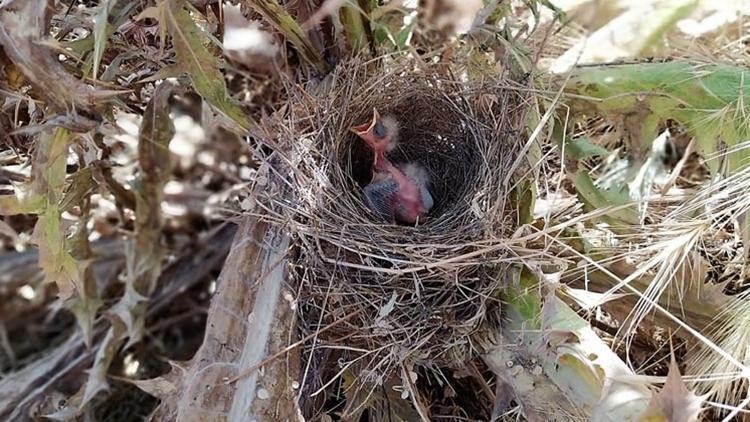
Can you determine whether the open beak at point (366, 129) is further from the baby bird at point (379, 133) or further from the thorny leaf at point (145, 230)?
the thorny leaf at point (145, 230)

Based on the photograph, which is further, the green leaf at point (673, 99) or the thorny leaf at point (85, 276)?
the thorny leaf at point (85, 276)

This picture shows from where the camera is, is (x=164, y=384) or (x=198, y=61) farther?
A: (x=164, y=384)

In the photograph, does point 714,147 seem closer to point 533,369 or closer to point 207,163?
point 533,369

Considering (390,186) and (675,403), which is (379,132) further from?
(675,403)

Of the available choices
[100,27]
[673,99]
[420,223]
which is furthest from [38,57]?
[673,99]

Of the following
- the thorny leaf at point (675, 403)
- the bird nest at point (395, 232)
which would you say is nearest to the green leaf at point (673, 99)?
the bird nest at point (395, 232)

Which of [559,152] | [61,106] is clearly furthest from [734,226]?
[61,106]
